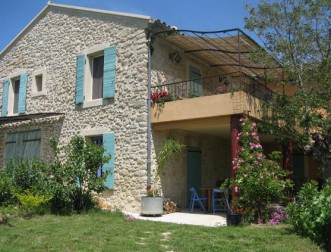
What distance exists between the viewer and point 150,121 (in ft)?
36.3

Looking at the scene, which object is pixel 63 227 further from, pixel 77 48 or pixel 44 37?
pixel 44 37

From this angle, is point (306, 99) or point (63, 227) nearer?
point (63, 227)

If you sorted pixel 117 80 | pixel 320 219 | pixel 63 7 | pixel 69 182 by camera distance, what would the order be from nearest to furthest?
pixel 320 219 → pixel 69 182 → pixel 117 80 → pixel 63 7

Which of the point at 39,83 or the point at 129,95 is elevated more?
the point at 39,83

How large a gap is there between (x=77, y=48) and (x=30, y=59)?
3252 mm

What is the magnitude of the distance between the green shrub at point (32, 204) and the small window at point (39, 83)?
5.65 m

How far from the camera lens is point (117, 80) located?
1201 centimetres

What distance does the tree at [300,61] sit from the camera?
993 centimetres

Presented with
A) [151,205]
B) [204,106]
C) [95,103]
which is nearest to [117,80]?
[95,103]

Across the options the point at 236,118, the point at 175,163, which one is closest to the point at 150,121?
the point at 175,163

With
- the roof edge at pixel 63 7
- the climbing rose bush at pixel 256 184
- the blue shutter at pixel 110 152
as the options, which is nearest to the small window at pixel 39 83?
the roof edge at pixel 63 7

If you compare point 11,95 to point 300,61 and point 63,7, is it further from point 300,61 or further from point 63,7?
point 300,61

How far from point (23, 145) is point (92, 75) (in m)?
4.55

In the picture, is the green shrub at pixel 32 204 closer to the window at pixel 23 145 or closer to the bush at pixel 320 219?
the window at pixel 23 145
